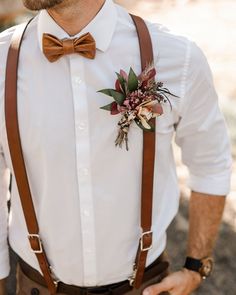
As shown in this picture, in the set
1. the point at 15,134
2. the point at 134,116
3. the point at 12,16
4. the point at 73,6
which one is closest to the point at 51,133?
the point at 15,134

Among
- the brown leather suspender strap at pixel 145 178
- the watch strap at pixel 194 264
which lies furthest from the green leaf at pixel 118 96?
the watch strap at pixel 194 264

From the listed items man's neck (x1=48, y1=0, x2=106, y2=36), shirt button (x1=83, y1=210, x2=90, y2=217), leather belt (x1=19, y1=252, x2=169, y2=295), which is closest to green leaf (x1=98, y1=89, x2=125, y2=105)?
man's neck (x1=48, y1=0, x2=106, y2=36)

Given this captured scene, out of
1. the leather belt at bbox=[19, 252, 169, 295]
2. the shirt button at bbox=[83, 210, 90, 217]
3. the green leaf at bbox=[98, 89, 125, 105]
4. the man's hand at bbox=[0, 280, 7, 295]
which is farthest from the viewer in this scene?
the man's hand at bbox=[0, 280, 7, 295]

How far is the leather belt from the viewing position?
1.87 meters

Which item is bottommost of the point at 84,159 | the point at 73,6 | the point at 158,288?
the point at 158,288

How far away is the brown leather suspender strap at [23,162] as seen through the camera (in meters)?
1.66

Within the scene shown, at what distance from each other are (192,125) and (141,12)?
679 centimetres

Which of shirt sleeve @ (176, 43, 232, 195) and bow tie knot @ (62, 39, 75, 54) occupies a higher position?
bow tie knot @ (62, 39, 75, 54)

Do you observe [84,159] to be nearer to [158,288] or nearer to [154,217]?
[154,217]

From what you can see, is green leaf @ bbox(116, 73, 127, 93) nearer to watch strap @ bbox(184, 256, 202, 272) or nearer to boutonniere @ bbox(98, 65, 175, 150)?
boutonniere @ bbox(98, 65, 175, 150)

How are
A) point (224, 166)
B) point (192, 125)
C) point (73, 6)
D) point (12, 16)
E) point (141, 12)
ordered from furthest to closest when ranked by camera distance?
1. point (141, 12)
2. point (12, 16)
3. point (224, 166)
4. point (192, 125)
5. point (73, 6)

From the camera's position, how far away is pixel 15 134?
65.8 inches

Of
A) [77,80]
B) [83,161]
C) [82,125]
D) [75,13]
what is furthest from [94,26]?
[83,161]

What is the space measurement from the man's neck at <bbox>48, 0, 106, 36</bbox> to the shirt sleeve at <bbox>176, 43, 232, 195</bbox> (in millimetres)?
309
